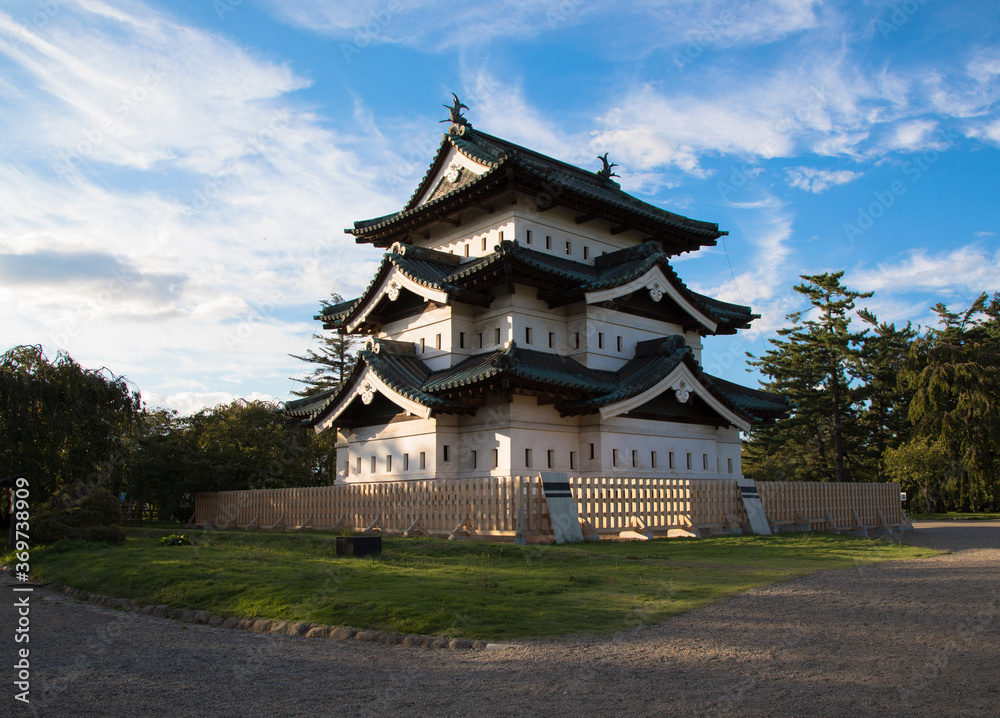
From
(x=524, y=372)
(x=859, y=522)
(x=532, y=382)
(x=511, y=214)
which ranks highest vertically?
(x=511, y=214)

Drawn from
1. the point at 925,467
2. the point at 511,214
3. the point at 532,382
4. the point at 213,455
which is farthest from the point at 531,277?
the point at 925,467

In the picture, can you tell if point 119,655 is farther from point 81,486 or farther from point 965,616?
point 81,486

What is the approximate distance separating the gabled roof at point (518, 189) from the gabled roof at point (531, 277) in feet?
5.85

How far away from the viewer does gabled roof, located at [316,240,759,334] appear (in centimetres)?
2264

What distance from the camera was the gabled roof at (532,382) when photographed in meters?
21.1

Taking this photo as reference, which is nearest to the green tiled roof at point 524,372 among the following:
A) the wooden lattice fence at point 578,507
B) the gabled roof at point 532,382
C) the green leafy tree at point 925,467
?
the gabled roof at point 532,382

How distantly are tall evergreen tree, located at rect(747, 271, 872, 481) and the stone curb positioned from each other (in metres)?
46.7

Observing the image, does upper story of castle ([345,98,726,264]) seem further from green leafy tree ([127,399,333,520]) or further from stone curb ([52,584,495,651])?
stone curb ([52,584,495,651])

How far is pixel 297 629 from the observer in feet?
28.2

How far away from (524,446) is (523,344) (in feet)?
11.8

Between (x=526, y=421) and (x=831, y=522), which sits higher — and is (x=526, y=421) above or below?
above

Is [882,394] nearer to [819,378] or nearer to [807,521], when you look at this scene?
[819,378]

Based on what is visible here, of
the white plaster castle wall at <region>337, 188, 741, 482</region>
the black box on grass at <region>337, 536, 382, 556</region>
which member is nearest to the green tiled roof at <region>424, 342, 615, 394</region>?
the white plaster castle wall at <region>337, 188, 741, 482</region>

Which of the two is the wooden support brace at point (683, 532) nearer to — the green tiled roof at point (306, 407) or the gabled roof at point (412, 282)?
the gabled roof at point (412, 282)
